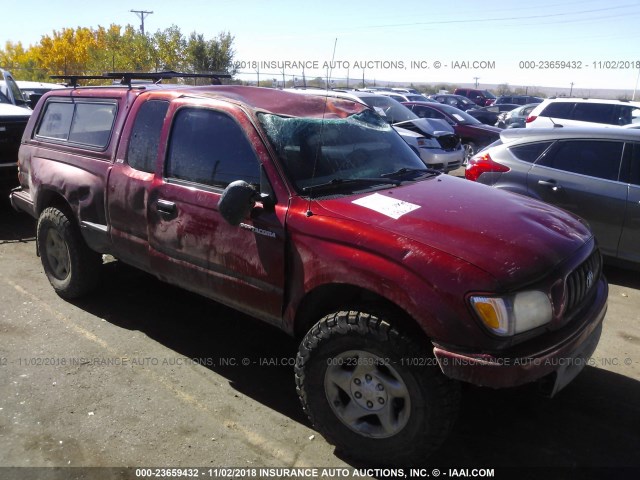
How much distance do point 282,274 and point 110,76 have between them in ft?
9.49

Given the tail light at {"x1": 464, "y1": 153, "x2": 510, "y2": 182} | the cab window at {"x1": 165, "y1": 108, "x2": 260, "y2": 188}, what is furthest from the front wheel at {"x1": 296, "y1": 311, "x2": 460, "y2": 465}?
the tail light at {"x1": 464, "y1": 153, "x2": 510, "y2": 182}

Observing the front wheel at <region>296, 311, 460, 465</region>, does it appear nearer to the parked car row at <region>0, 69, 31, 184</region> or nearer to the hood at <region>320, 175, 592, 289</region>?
the hood at <region>320, 175, 592, 289</region>

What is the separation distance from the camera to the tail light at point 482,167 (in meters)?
6.20

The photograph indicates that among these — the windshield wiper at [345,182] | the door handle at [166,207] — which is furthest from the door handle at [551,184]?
the door handle at [166,207]

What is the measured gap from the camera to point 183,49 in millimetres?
29797

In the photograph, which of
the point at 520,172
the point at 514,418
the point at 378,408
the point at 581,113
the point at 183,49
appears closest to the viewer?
the point at 378,408

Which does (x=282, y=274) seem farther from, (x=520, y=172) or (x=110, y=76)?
(x=520, y=172)

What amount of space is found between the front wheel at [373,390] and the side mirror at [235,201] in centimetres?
75

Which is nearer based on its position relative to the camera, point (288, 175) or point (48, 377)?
point (288, 175)

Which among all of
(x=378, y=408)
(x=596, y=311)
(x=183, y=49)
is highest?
(x=183, y=49)

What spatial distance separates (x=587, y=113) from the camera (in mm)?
12461

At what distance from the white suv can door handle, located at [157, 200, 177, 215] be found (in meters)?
10.5

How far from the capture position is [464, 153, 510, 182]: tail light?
6203 mm

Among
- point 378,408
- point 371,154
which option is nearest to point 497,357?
point 378,408
